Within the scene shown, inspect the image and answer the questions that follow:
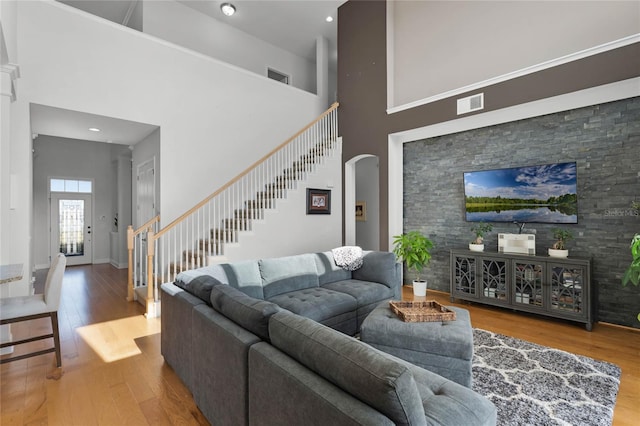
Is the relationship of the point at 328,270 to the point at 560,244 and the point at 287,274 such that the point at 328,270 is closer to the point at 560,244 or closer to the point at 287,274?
the point at 287,274

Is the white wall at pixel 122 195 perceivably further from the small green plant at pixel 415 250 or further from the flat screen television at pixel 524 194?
the flat screen television at pixel 524 194

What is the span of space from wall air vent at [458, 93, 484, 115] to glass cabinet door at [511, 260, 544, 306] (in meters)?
2.20

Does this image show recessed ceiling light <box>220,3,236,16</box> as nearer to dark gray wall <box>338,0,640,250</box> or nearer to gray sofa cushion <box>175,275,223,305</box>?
dark gray wall <box>338,0,640,250</box>

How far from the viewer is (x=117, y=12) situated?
654 cm

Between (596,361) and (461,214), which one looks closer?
(596,361)

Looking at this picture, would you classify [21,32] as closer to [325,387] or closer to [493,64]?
[325,387]

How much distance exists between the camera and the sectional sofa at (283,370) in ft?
3.50

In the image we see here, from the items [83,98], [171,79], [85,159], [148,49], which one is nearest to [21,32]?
[83,98]

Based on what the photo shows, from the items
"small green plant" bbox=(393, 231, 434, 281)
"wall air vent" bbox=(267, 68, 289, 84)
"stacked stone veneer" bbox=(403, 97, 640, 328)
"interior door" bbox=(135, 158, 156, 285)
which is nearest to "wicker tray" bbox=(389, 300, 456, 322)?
"small green plant" bbox=(393, 231, 434, 281)

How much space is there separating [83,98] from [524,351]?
6.24 metres

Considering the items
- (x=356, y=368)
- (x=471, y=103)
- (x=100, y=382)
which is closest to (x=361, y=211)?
(x=471, y=103)

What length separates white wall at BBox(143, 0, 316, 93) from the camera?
619 cm

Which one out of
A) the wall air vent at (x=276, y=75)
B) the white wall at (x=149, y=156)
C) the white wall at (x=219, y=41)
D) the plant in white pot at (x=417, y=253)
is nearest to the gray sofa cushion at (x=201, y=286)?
the plant in white pot at (x=417, y=253)

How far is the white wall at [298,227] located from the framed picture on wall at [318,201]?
3.2 inches
